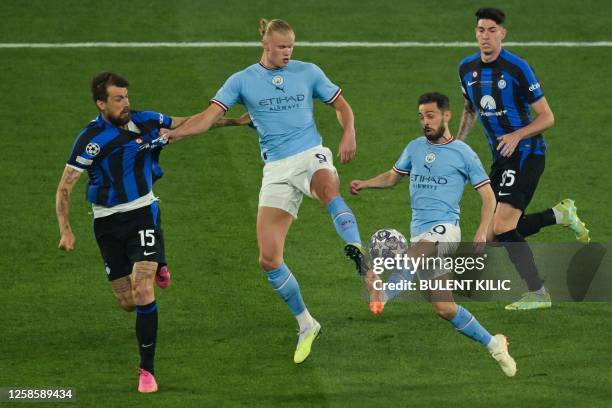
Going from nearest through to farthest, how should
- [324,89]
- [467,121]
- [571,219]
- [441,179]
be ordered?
[441,179], [324,89], [467,121], [571,219]

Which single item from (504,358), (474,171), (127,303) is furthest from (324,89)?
(504,358)

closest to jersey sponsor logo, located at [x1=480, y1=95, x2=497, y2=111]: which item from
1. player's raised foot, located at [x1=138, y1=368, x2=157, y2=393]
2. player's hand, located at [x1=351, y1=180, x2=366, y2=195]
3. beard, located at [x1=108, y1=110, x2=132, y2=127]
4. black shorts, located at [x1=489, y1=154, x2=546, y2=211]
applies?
black shorts, located at [x1=489, y1=154, x2=546, y2=211]

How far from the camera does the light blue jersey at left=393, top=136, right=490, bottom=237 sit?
1234 centimetres

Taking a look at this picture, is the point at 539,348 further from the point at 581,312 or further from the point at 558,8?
the point at 558,8

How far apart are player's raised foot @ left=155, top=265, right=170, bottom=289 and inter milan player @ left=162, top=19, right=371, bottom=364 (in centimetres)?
125

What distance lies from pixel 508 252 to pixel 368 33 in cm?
894

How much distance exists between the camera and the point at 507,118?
13945 millimetres

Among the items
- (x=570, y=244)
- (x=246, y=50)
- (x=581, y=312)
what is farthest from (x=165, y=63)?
(x=581, y=312)

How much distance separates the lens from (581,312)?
14.1 metres

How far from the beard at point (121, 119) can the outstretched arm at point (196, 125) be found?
36cm

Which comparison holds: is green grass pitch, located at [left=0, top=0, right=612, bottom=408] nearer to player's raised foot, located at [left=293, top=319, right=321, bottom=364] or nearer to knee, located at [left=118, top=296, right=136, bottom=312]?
player's raised foot, located at [left=293, top=319, right=321, bottom=364]

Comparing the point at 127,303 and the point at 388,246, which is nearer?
the point at 388,246

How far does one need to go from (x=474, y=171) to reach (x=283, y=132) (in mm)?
1732

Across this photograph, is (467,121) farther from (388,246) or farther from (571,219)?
(388,246)
